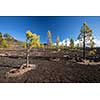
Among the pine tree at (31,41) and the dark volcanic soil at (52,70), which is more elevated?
the pine tree at (31,41)

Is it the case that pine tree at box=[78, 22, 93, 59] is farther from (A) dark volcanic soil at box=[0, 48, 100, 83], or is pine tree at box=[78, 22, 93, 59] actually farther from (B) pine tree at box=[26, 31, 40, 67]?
(B) pine tree at box=[26, 31, 40, 67]

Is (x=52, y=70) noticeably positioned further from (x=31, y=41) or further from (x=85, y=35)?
(x=85, y=35)

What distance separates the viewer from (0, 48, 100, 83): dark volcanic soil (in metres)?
6.21

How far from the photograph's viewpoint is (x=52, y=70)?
6301 mm

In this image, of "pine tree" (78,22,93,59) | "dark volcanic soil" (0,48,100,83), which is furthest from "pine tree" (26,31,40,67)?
"pine tree" (78,22,93,59)

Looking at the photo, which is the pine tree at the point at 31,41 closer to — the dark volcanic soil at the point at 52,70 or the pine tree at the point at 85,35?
the dark volcanic soil at the point at 52,70

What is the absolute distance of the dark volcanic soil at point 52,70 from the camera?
6.21m

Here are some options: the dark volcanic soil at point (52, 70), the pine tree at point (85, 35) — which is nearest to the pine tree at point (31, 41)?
the dark volcanic soil at point (52, 70)

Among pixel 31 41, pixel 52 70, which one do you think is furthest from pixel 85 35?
pixel 31 41

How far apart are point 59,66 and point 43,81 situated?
57 cm
